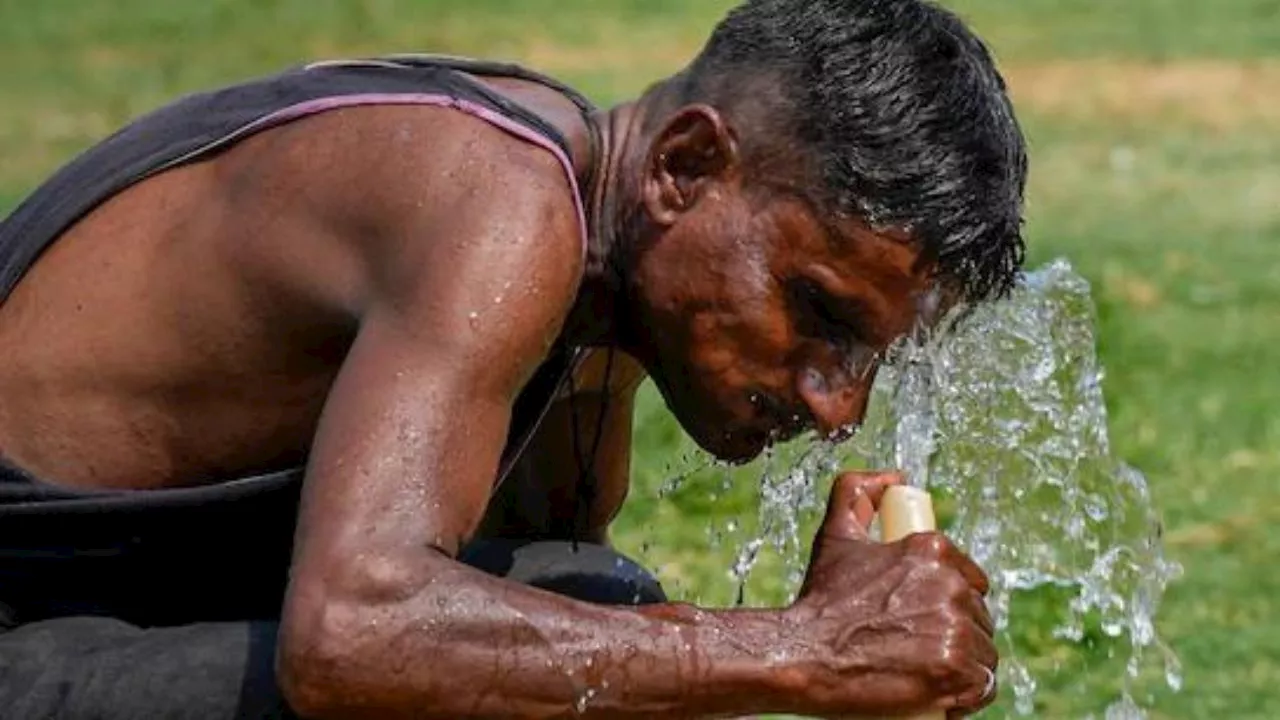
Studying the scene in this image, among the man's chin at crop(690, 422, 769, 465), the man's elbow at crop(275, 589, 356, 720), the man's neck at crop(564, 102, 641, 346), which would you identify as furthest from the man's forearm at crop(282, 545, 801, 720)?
→ the man's neck at crop(564, 102, 641, 346)

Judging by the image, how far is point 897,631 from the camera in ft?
12.2

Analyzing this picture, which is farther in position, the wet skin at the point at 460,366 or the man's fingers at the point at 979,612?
the man's fingers at the point at 979,612

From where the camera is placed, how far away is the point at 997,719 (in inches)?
227

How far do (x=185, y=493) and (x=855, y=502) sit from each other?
0.79 m

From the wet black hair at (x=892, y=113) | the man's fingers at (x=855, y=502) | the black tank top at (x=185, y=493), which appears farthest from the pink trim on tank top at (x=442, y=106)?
the man's fingers at (x=855, y=502)

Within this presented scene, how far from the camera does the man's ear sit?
12.6 ft

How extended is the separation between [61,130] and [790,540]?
407 inches

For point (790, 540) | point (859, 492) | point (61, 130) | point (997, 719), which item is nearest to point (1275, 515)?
point (997, 719)

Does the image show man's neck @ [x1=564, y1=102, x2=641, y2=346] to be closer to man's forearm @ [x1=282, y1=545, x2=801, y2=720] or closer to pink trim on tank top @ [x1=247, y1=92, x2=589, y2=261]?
pink trim on tank top @ [x1=247, y1=92, x2=589, y2=261]

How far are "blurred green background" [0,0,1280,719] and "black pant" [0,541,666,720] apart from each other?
1.41 meters

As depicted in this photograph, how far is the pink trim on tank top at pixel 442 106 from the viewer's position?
3789 mm

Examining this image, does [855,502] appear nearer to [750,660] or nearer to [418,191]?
[750,660]

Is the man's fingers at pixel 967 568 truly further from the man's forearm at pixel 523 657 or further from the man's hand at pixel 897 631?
the man's forearm at pixel 523 657

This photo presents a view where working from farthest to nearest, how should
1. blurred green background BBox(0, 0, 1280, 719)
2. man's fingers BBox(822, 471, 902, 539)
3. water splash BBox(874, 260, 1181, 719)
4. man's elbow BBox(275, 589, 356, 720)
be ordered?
blurred green background BBox(0, 0, 1280, 719) < water splash BBox(874, 260, 1181, 719) < man's fingers BBox(822, 471, 902, 539) < man's elbow BBox(275, 589, 356, 720)
